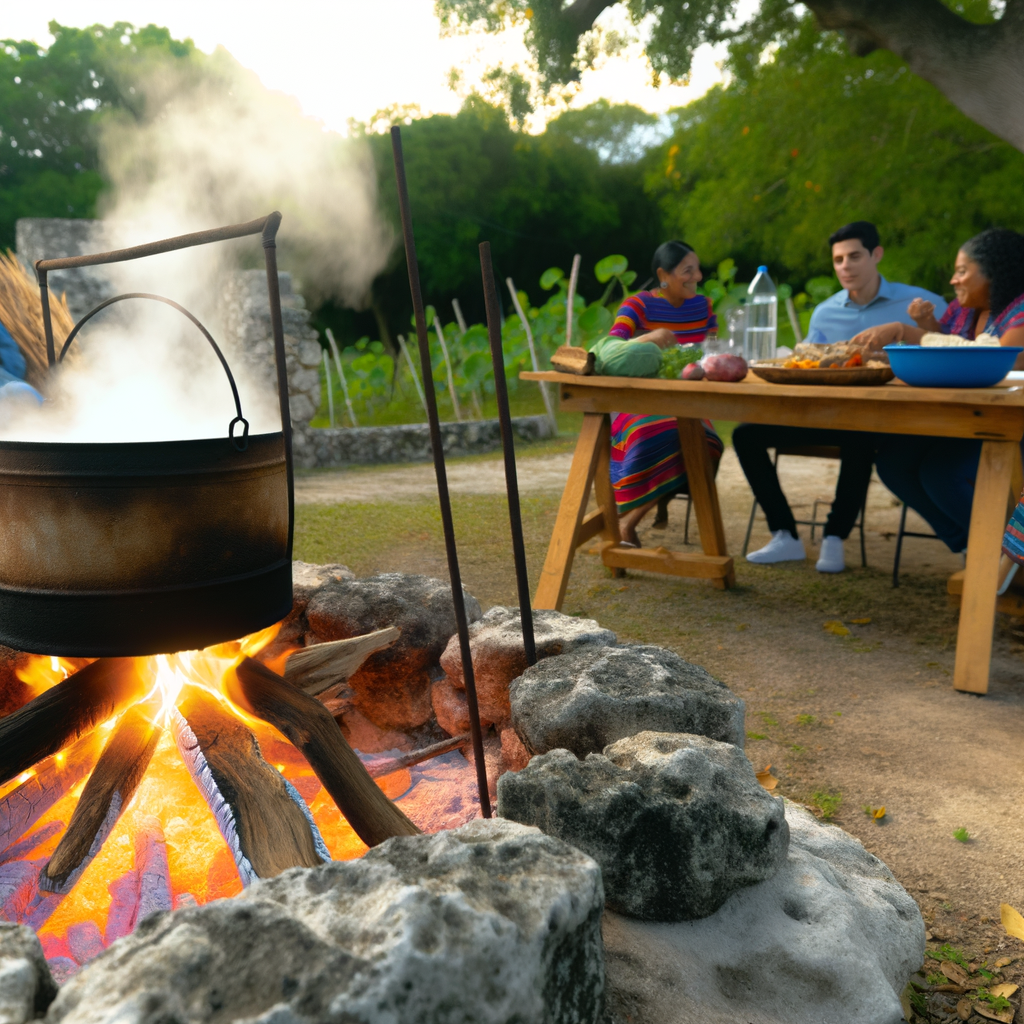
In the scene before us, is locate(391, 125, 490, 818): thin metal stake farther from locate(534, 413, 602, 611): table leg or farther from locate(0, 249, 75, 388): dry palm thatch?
locate(0, 249, 75, 388): dry palm thatch

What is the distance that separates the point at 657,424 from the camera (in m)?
4.33

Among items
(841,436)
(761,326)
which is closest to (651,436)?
(761,326)

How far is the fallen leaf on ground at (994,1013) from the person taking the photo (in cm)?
138

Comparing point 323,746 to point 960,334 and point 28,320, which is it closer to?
point 28,320

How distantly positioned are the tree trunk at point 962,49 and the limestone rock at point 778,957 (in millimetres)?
7103

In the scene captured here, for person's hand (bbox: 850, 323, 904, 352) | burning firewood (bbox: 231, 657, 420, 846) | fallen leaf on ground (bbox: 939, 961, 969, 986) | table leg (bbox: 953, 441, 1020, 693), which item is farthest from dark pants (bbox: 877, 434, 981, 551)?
burning firewood (bbox: 231, 657, 420, 846)

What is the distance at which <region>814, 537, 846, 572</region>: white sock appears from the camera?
13.8ft

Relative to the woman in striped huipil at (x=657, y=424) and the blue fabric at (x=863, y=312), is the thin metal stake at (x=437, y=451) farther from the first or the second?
the blue fabric at (x=863, y=312)

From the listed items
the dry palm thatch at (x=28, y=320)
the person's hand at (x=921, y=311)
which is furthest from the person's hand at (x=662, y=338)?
the dry palm thatch at (x=28, y=320)

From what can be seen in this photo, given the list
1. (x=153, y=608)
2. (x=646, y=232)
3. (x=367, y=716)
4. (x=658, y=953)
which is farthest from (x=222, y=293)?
(x=646, y=232)

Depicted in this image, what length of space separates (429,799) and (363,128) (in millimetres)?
22098

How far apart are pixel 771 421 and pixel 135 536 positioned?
8.07 ft

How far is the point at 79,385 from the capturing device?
2.04 m

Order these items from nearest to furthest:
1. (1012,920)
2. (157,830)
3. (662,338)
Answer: (1012,920)
(157,830)
(662,338)
